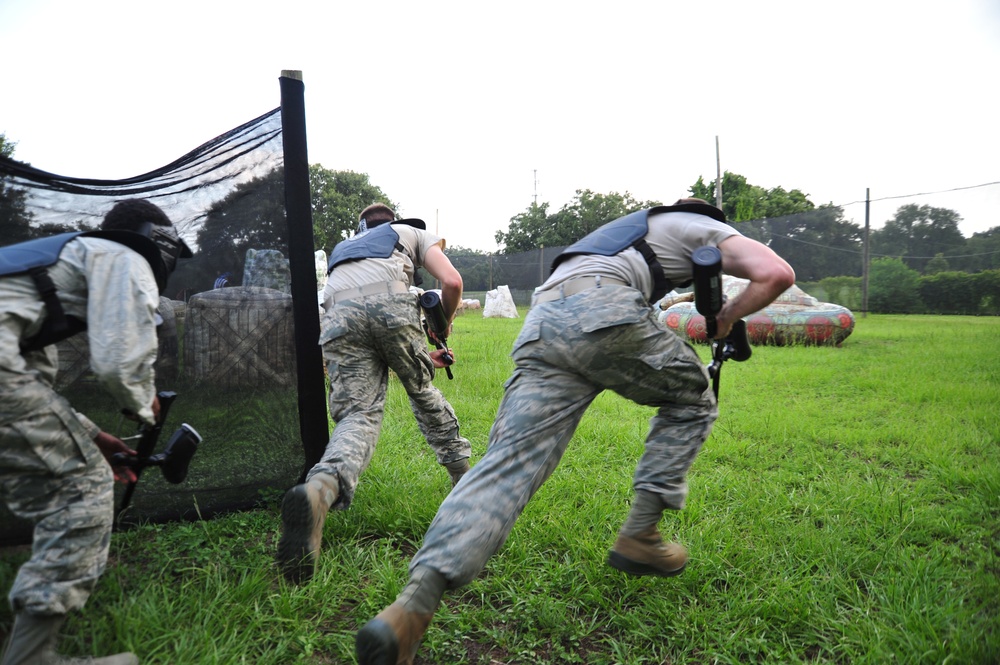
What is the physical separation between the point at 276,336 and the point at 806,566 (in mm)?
2604

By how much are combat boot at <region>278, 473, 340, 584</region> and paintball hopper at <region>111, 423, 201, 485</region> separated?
16.7 inches

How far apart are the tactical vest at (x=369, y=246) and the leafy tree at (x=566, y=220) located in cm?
3407

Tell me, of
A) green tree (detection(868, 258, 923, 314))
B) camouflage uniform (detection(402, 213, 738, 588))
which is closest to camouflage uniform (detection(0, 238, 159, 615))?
camouflage uniform (detection(402, 213, 738, 588))

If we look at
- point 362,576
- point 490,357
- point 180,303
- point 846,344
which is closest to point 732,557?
point 362,576

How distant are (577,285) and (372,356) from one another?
1320 millimetres

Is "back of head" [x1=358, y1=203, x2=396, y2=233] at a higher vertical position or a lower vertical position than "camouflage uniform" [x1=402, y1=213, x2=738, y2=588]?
higher

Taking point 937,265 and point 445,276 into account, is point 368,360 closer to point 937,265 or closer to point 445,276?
point 445,276

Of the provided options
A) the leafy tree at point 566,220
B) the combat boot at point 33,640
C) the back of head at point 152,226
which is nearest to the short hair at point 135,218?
the back of head at point 152,226

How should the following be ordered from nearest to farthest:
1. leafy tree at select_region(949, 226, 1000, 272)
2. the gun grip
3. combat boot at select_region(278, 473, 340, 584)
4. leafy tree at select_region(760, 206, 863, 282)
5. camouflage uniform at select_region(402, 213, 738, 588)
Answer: camouflage uniform at select_region(402, 213, 738, 588), combat boot at select_region(278, 473, 340, 584), the gun grip, leafy tree at select_region(949, 226, 1000, 272), leafy tree at select_region(760, 206, 863, 282)

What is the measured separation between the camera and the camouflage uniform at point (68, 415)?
1.63 m

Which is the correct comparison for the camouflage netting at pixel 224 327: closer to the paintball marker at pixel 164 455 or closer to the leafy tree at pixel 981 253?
the paintball marker at pixel 164 455

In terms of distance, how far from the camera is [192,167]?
2.98 m

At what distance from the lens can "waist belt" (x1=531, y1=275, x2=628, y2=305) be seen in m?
2.10

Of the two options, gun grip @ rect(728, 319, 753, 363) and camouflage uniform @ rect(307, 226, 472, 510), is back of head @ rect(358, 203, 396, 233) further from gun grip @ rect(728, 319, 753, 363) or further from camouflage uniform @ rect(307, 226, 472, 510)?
gun grip @ rect(728, 319, 753, 363)
